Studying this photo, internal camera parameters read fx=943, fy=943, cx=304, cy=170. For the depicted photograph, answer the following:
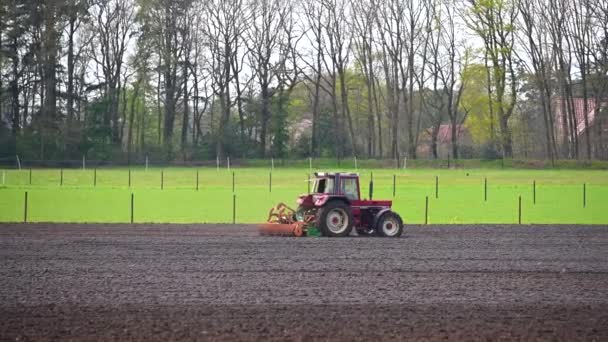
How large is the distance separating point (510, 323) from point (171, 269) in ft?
28.2

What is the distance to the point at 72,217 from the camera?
3972 cm

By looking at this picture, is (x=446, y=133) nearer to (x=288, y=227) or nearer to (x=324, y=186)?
(x=324, y=186)

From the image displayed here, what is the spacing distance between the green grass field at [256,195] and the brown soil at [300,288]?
39.6ft

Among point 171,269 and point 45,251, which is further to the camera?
point 45,251

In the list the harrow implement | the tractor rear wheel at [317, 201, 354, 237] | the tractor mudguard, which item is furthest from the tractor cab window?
the harrow implement

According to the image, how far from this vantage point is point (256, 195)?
172ft

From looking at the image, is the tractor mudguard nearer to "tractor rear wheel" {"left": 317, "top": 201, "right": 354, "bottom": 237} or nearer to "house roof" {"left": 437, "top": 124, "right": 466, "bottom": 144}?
"tractor rear wheel" {"left": 317, "top": 201, "right": 354, "bottom": 237}

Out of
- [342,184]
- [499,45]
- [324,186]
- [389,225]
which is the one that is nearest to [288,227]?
[324,186]

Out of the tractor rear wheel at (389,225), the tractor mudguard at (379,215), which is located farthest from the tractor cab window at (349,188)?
the tractor rear wheel at (389,225)

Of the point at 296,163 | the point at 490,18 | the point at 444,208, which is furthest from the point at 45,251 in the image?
the point at 490,18

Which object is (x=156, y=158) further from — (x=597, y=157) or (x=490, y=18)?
(x=597, y=157)

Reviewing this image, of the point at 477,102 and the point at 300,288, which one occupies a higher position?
the point at 477,102

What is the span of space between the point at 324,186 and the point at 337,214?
127 cm

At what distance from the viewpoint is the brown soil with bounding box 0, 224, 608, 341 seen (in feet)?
45.9
